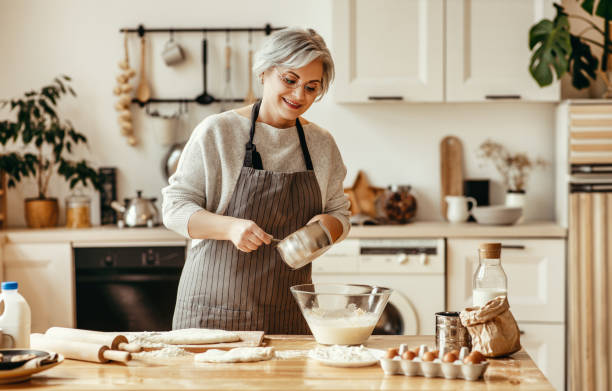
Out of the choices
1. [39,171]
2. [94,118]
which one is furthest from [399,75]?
[39,171]

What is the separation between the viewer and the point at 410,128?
392cm

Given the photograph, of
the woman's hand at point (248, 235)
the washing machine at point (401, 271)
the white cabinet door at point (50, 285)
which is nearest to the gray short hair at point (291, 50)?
the woman's hand at point (248, 235)

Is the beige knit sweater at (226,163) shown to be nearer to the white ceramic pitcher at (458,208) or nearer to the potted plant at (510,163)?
the white ceramic pitcher at (458,208)

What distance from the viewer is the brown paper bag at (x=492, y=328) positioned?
1.52 meters

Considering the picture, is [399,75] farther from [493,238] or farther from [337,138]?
[493,238]

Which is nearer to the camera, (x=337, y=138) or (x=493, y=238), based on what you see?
(x=493, y=238)

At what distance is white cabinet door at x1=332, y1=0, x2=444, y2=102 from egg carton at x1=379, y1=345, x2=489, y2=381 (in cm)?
232

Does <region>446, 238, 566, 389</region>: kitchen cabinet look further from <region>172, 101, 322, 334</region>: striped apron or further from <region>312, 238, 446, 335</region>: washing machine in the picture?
<region>172, 101, 322, 334</region>: striped apron

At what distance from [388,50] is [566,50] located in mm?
853

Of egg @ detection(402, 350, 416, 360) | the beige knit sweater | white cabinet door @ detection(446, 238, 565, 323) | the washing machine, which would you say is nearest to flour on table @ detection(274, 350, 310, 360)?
egg @ detection(402, 350, 416, 360)

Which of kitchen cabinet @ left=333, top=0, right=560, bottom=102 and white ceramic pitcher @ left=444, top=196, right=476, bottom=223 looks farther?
white ceramic pitcher @ left=444, top=196, right=476, bottom=223

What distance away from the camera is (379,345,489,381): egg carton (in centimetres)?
137

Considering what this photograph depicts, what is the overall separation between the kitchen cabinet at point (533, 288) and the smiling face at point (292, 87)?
166cm

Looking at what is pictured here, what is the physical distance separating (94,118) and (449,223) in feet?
6.69
